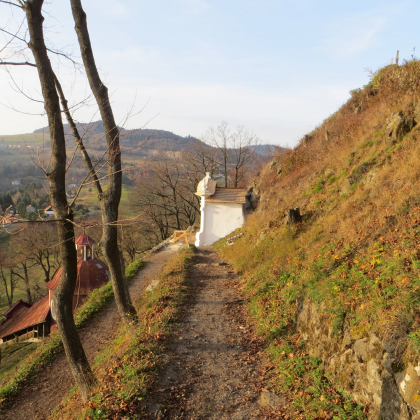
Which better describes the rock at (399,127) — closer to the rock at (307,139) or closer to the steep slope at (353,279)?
the steep slope at (353,279)

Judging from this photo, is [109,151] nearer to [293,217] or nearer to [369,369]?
[369,369]

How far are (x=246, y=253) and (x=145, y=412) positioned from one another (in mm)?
8660

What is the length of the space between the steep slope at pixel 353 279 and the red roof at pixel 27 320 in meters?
17.4

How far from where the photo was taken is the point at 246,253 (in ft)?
41.8

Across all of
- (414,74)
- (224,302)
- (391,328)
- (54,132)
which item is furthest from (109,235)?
(414,74)

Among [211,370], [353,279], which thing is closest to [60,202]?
[211,370]

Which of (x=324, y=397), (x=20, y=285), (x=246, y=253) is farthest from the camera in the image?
(x=20, y=285)

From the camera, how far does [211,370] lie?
18.7 feet

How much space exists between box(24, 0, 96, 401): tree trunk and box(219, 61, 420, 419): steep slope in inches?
145

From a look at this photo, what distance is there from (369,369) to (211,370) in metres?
2.70

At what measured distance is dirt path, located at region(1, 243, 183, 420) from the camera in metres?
7.11

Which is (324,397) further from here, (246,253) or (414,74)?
(414,74)

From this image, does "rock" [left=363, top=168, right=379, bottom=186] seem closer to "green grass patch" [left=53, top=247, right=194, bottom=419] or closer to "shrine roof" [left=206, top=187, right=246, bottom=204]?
"green grass patch" [left=53, top=247, right=194, bottom=419]

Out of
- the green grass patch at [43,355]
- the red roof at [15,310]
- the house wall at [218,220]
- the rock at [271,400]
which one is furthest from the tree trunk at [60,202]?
the red roof at [15,310]
